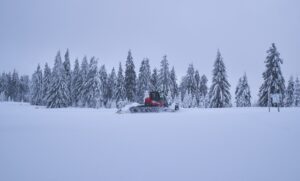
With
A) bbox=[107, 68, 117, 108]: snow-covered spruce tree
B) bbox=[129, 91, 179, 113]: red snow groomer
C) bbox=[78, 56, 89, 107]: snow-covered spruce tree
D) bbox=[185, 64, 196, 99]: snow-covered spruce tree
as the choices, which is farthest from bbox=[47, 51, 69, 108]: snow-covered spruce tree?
bbox=[185, 64, 196, 99]: snow-covered spruce tree

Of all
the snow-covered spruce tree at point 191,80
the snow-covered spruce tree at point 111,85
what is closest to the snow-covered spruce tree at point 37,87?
the snow-covered spruce tree at point 111,85

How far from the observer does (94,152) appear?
24.8ft

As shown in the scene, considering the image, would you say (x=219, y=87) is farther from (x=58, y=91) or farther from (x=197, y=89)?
(x=58, y=91)

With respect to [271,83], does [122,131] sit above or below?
below

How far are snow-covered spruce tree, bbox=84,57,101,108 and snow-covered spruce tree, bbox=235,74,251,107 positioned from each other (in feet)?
113

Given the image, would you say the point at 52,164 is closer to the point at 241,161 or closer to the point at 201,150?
the point at 201,150

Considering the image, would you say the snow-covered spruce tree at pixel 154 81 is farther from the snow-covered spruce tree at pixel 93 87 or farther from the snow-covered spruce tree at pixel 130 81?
the snow-covered spruce tree at pixel 93 87

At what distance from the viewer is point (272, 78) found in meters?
41.8

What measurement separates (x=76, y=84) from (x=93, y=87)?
36.0 ft

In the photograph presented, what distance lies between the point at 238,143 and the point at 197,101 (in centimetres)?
6326

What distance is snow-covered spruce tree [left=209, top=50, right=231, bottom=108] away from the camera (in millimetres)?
46719

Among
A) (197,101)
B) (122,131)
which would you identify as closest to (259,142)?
(122,131)

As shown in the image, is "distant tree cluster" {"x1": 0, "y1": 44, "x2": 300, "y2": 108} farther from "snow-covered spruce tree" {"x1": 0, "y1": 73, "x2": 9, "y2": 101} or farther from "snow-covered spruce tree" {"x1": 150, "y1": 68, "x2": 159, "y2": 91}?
"snow-covered spruce tree" {"x1": 0, "y1": 73, "x2": 9, "y2": 101}

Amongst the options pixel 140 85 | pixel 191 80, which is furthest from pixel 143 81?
pixel 191 80
